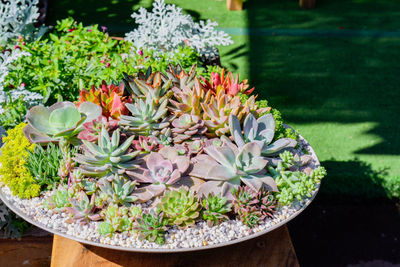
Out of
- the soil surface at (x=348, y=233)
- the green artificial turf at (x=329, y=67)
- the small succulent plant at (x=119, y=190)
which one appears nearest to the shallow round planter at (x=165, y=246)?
the small succulent plant at (x=119, y=190)

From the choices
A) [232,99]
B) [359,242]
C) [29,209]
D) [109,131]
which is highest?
[232,99]

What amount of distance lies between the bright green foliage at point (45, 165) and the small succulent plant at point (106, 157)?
112 mm

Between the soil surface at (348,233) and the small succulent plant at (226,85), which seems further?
the soil surface at (348,233)

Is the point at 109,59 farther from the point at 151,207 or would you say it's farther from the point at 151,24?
the point at 151,207

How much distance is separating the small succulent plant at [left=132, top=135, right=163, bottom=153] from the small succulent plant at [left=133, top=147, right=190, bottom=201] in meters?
0.06

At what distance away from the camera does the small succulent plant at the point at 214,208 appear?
148 centimetres

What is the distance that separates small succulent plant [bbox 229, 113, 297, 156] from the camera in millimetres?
1639

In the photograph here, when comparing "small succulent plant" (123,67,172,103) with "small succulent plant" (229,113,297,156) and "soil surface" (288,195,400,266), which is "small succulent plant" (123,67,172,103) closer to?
"small succulent plant" (229,113,297,156)

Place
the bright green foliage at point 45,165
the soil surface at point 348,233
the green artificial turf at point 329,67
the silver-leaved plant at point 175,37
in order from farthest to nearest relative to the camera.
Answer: the green artificial turf at point 329,67 < the silver-leaved plant at point 175,37 < the soil surface at point 348,233 < the bright green foliage at point 45,165

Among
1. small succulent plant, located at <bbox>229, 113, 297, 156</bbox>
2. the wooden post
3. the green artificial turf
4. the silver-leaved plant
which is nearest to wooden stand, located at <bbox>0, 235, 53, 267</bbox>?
small succulent plant, located at <bbox>229, 113, 297, 156</bbox>

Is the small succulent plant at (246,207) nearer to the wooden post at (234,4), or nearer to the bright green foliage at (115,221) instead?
the bright green foliage at (115,221)

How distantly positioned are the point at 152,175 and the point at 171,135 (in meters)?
0.24

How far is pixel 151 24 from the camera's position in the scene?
3.22 metres

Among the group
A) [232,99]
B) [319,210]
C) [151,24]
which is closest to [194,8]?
[151,24]
